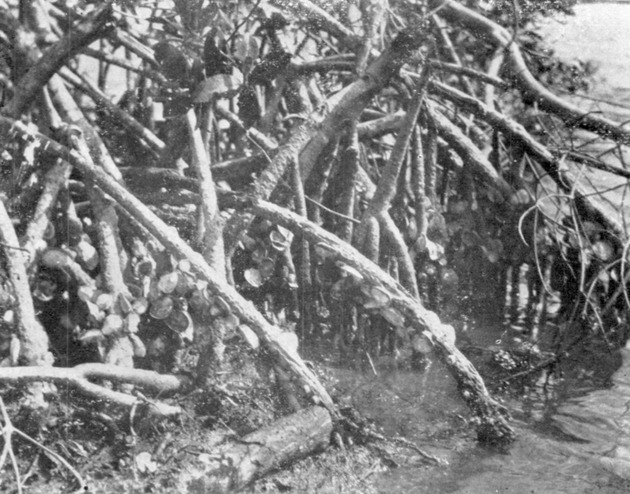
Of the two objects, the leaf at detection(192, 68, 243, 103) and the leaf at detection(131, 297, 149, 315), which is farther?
the leaf at detection(192, 68, 243, 103)

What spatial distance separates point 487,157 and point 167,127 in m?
1.40

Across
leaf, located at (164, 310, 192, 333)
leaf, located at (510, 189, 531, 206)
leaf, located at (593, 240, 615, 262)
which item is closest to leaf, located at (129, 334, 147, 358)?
leaf, located at (164, 310, 192, 333)

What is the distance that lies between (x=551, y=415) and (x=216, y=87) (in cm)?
165

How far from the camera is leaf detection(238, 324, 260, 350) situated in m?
2.42

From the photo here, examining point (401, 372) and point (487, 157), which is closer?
point (401, 372)

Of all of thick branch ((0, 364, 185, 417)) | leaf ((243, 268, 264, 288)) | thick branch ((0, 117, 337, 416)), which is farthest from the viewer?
leaf ((243, 268, 264, 288))

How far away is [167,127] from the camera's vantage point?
3266 mm

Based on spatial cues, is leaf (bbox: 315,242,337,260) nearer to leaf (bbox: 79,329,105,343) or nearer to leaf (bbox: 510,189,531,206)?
leaf (bbox: 79,329,105,343)

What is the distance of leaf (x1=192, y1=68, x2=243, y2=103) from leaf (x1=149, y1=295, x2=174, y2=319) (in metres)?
0.64

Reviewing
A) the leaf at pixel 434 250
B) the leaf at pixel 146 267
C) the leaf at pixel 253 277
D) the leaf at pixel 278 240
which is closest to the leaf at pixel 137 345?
the leaf at pixel 146 267

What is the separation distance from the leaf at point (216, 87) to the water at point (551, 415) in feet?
3.74

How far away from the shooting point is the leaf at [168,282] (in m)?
2.37

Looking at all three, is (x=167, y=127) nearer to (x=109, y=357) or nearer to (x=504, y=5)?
(x=109, y=357)

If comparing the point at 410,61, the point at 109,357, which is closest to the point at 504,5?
the point at 410,61
